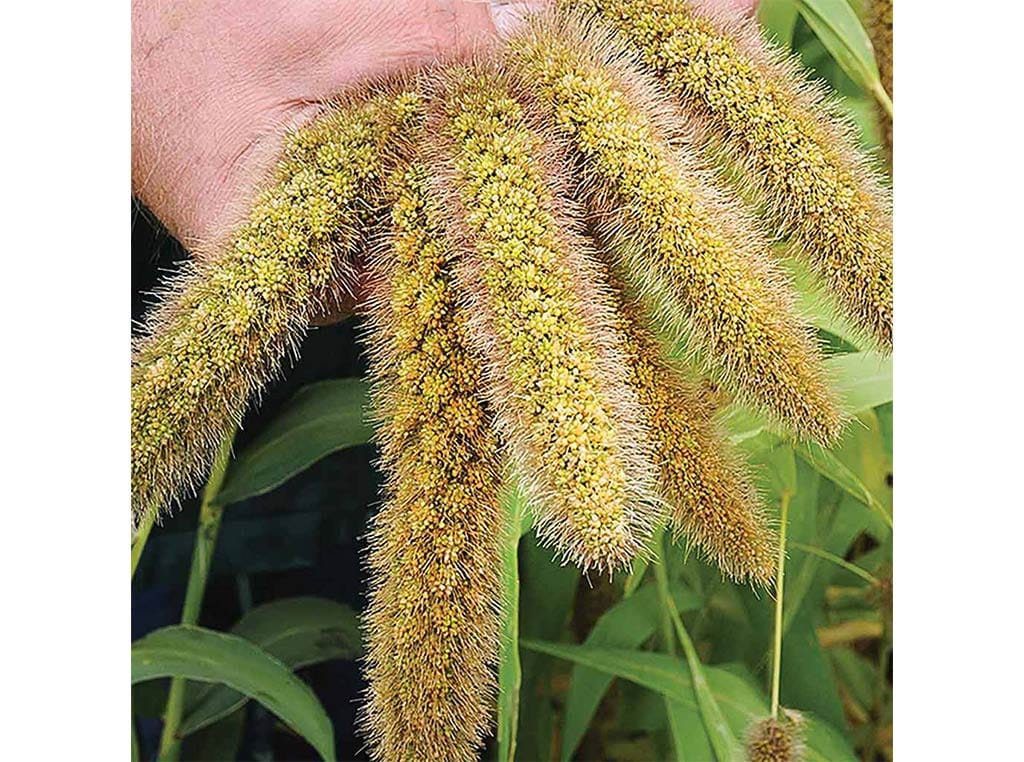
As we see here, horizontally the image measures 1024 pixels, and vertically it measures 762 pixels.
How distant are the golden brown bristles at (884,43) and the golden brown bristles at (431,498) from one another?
350 mm

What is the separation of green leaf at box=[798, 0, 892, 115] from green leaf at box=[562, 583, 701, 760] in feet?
1.37

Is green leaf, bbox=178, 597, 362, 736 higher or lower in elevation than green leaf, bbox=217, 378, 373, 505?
lower

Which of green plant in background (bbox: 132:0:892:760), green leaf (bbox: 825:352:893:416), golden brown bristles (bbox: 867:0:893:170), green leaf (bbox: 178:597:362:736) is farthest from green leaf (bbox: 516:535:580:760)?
golden brown bristles (bbox: 867:0:893:170)

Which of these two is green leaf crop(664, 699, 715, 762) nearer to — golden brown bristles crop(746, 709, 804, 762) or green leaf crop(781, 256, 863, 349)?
golden brown bristles crop(746, 709, 804, 762)

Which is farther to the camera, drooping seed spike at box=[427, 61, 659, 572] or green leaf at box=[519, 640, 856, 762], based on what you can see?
green leaf at box=[519, 640, 856, 762]

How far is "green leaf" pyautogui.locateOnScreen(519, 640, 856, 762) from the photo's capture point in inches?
46.4

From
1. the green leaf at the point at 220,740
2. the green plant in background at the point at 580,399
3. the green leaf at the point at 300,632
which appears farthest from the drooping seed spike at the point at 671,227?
the green leaf at the point at 220,740

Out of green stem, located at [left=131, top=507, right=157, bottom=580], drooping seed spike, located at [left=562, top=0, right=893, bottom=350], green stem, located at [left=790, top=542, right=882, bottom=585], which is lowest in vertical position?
green stem, located at [left=790, top=542, right=882, bottom=585]

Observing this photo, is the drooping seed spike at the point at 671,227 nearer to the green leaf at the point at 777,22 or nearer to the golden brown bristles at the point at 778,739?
the green leaf at the point at 777,22
